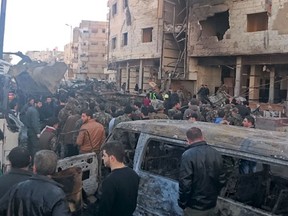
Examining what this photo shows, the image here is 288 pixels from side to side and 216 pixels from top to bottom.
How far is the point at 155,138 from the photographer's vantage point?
191 inches

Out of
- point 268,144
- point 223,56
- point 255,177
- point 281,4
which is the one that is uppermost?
point 281,4

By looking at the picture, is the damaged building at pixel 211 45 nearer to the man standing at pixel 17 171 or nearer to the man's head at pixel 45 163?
the man standing at pixel 17 171

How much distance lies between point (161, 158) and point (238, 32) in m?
18.4

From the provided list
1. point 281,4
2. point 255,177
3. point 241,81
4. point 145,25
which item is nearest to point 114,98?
point 241,81

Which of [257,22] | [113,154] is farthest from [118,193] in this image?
[257,22]

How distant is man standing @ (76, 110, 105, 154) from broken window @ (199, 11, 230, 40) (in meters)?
18.5

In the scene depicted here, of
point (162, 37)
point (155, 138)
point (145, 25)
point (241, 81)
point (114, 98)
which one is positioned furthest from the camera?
point (145, 25)

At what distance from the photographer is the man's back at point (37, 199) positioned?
286 cm

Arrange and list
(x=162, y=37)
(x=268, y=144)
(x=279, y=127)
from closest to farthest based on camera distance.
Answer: (x=268, y=144) → (x=279, y=127) → (x=162, y=37)

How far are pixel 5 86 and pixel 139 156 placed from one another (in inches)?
146

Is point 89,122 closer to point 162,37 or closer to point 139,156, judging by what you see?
point 139,156

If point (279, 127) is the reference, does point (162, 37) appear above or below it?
above

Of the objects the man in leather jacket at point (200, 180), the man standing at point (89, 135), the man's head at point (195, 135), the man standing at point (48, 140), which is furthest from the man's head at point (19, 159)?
the man standing at point (48, 140)

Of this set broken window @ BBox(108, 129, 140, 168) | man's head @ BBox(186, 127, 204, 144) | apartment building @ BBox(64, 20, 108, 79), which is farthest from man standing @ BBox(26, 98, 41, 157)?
apartment building @ BBox(64, 20, 108, 79)
